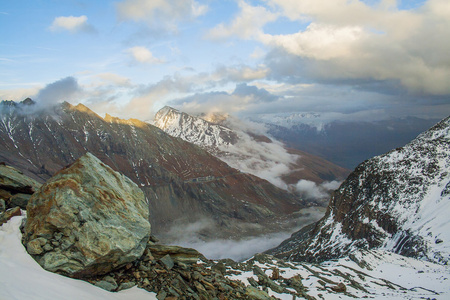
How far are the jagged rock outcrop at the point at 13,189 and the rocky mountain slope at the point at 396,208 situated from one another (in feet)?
280

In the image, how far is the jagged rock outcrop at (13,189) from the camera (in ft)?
72.2

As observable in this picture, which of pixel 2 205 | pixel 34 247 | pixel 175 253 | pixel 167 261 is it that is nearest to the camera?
pixel 34 247

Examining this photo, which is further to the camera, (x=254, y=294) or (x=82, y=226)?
(x=254, y=294)

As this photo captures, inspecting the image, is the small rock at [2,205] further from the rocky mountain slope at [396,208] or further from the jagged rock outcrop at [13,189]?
the rocky mountain slope at [396,208]

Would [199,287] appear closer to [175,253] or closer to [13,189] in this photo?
[175,253]

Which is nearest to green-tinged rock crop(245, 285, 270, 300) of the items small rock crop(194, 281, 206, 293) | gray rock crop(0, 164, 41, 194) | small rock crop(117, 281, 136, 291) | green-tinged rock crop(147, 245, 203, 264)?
small rock crop(194, 281, 206, 293)

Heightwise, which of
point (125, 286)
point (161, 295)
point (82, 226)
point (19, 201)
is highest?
point (19, 201)

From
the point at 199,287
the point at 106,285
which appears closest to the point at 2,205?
the point at 106,285

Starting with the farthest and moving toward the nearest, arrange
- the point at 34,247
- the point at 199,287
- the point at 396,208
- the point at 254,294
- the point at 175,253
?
1. the point at 396,208
2. the point at 175,253
3. the point at 254,294
4. the point at 199,287
5. the point at 34,247

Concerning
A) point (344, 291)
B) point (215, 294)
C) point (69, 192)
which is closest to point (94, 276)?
point (69, 192)

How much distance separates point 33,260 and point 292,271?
114 feet

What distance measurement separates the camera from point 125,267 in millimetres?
17094

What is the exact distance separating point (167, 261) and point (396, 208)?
107m

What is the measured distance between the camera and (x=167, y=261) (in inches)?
742
